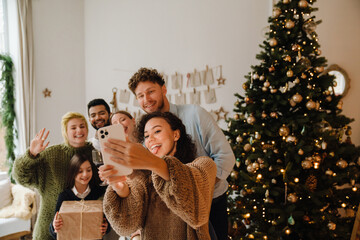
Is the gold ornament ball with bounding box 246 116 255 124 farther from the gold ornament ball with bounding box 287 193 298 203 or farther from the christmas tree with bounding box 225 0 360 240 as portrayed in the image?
the gold ornament ball with bounding box 287 193 298 203

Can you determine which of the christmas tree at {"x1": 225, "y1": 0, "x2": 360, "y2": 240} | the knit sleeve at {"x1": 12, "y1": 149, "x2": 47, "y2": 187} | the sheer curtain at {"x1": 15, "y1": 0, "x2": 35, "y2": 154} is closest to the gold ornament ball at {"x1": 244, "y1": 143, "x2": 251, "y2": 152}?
the christmas tree at {"x1": 225, "y1": 0, "x2": 360, "y2": 240}

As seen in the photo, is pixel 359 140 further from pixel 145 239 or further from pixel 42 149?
pixel 42 149

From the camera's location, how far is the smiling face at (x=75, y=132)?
2211 mm

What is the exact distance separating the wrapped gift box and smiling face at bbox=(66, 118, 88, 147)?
663 millimetres

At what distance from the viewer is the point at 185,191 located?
0.90 meters

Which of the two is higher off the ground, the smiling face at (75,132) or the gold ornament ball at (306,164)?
the smiling face at (75,132)

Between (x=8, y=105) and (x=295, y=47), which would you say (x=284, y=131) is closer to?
(x=295, y=47)

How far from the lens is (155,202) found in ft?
3.81

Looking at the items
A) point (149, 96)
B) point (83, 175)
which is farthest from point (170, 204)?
point (83, 175)

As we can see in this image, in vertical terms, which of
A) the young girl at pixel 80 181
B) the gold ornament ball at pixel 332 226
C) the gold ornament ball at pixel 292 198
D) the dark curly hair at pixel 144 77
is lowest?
the gold ornament ball at pixel 332 226

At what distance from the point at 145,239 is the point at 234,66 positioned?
289 centimetres

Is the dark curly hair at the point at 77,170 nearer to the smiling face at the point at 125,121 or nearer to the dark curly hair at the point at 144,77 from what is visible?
the smiling face at the point at 125,121

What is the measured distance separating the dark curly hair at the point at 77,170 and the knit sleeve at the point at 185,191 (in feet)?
4.27

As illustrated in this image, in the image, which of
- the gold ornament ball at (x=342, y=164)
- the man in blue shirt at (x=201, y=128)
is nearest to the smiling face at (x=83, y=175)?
the man in blue shirt at (x=201, y=128)
